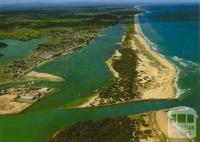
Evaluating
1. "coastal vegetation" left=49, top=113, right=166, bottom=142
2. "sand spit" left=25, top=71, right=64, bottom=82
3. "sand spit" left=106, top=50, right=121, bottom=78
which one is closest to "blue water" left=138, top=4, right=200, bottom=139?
"coastal vegetation" left=49, top=113, right=166, bottom=142

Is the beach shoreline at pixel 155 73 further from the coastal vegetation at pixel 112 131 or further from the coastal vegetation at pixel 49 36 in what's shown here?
the coastal vegetation at pixel 49 36

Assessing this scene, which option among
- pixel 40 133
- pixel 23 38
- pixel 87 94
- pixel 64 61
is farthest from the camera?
pixel 23 38

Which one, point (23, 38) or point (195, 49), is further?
point (23, 38)

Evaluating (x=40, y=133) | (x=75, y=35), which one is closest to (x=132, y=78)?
(x=40, y=133)

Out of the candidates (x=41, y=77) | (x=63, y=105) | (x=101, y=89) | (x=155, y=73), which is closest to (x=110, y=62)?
(x=155, y=73)

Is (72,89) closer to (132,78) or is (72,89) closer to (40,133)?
(132,78)

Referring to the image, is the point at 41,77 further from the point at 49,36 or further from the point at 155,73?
the point at 49,36

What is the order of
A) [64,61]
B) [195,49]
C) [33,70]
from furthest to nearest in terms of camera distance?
1. [195,49]
2. [64,61]
3. [33,70]
